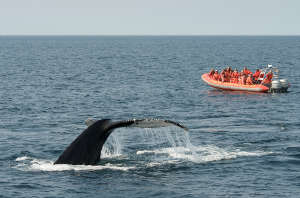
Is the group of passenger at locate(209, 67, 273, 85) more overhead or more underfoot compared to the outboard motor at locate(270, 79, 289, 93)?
more overhead

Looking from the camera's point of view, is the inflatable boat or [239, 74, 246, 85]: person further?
[239, 74, 246, 85]: person

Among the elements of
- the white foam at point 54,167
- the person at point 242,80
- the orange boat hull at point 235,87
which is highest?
the person at point 242,80

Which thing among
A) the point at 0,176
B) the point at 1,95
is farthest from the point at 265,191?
the point at 1,95

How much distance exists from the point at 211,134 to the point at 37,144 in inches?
324

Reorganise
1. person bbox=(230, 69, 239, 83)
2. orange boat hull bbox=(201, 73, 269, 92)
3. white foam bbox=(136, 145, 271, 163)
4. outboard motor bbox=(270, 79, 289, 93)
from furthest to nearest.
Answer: person bbox=(230, 69, 239, 83) → outboard motor bbox=(270, 79, 289, 93) → orange boat hull bbox=(201, 73, 269, 92) → white foam bbox=(136, 145, 271, 163)

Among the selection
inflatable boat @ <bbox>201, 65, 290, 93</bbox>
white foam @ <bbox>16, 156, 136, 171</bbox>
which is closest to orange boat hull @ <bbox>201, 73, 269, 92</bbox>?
inflatable boat @ <bbox>201, 65, 290, 93</bbox>

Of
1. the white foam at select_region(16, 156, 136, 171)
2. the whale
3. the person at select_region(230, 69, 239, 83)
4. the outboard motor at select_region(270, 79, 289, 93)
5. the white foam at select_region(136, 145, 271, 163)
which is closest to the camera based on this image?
the whale

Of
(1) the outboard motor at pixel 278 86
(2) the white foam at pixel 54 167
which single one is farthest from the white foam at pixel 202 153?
(1) the outboard motor at pixel 278 86

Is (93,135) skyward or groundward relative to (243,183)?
skyward

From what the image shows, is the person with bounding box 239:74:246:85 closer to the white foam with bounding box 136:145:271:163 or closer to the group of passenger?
the group of passenger

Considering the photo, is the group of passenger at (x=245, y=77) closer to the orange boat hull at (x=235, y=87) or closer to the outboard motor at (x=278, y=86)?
the orange boat hull at (x=235, y=87)

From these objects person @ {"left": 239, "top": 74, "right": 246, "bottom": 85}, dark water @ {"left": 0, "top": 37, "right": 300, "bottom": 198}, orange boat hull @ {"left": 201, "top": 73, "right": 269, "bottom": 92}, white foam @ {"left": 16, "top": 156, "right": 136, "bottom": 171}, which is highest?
person @ {"left": 239, "top": 74, "right": 246, "bottom": 85}

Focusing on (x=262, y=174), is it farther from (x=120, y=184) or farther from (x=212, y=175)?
(x=120, y=184)

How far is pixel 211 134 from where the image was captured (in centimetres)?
2828
